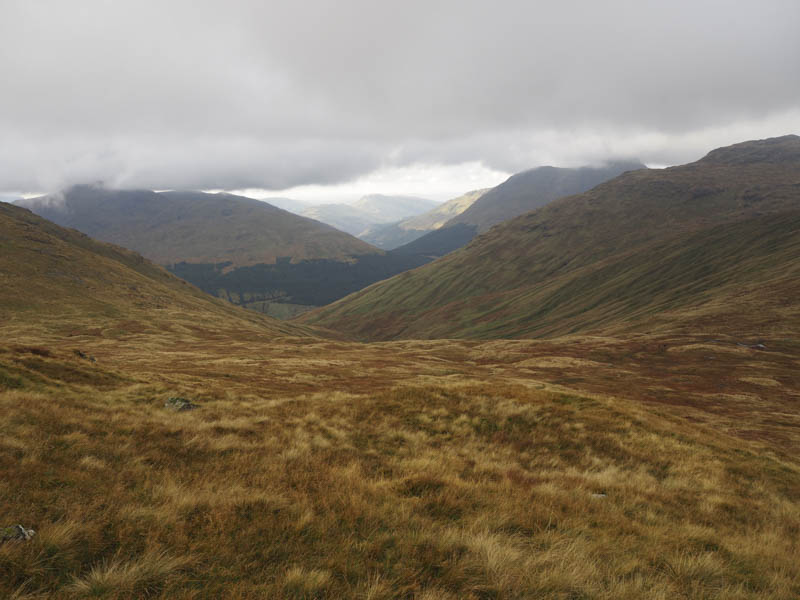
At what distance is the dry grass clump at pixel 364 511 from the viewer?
5105 millimetres

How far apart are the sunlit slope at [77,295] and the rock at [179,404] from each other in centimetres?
8815

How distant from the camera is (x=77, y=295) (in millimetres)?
112125

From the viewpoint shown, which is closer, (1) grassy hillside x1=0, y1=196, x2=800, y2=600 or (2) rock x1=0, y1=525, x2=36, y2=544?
(2) rock x1=0, y1=525, x2=36, y2=544

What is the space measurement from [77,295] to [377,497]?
461 ft

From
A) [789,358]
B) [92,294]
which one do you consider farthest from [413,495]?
[92,294]

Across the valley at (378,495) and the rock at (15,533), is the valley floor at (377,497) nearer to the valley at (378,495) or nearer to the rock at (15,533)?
the valley at (378,495)

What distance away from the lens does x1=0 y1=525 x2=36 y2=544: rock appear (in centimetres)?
501

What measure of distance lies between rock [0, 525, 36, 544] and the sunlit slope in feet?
332

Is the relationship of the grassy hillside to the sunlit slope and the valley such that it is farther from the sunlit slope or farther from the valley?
the sunlit slope

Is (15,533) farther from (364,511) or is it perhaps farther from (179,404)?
(179,404)

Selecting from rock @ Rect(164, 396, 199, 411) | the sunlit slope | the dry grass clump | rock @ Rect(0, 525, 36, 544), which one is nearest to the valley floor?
the dry grass clump

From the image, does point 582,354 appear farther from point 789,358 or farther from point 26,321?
point 26,321

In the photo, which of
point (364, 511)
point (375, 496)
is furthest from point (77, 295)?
point (364, 511)

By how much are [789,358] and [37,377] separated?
88834mm
